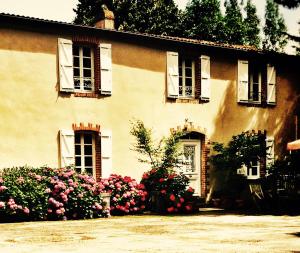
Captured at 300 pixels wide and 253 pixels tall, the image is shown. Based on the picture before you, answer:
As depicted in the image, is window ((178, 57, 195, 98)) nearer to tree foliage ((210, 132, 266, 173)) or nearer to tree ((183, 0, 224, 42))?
tree foliage ((210, 132, 266, 173))

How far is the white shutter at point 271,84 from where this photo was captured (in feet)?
54.1

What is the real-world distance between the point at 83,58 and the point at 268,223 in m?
6.70

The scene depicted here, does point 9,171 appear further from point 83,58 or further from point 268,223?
point 268,223

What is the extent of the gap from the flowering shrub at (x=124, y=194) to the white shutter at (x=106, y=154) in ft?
1.55

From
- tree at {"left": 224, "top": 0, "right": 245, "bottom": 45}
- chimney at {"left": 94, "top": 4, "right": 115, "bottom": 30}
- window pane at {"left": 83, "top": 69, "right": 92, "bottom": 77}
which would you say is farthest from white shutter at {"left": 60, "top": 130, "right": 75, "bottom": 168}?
tree at {"left": 224, "top": 0, "right": 245, "bottom": 45}

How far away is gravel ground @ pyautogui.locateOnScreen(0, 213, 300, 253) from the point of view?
735 cm

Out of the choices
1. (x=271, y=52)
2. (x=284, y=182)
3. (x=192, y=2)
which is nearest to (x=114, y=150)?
(x=284, y=182)

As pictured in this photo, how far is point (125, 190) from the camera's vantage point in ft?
41.9

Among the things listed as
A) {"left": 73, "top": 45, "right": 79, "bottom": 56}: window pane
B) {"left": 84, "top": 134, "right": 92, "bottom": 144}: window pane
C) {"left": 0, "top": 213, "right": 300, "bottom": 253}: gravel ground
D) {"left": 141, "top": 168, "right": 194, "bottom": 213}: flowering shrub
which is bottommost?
{"left": 0, "top": 213, "right": 300, "bottom": 253}: gravel ground

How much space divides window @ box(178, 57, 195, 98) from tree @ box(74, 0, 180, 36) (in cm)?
815

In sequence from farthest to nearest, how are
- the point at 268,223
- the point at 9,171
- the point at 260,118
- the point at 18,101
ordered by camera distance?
the point at 260,118 → the point at 18,101 → the point at 9,171 → the point at 268,223

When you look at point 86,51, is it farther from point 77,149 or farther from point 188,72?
point 188,72

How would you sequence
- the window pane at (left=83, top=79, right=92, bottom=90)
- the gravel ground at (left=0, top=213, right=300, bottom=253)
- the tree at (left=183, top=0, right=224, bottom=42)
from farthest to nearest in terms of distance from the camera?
the tree at (left=183, top=0, right=224, bottom=42) → the window pane at (left=83, top=79, right=92, bottom=90) → the gravel ground at (left=0, top=213, right=300, bottom=253)

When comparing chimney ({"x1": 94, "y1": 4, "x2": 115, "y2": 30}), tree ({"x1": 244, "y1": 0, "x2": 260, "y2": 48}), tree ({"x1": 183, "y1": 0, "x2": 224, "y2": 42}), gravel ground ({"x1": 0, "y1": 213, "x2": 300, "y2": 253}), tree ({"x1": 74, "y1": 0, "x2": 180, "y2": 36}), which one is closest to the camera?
gravel ground ({"x1": 0, "y1": 213, "x2": 300, "y2": 253})
